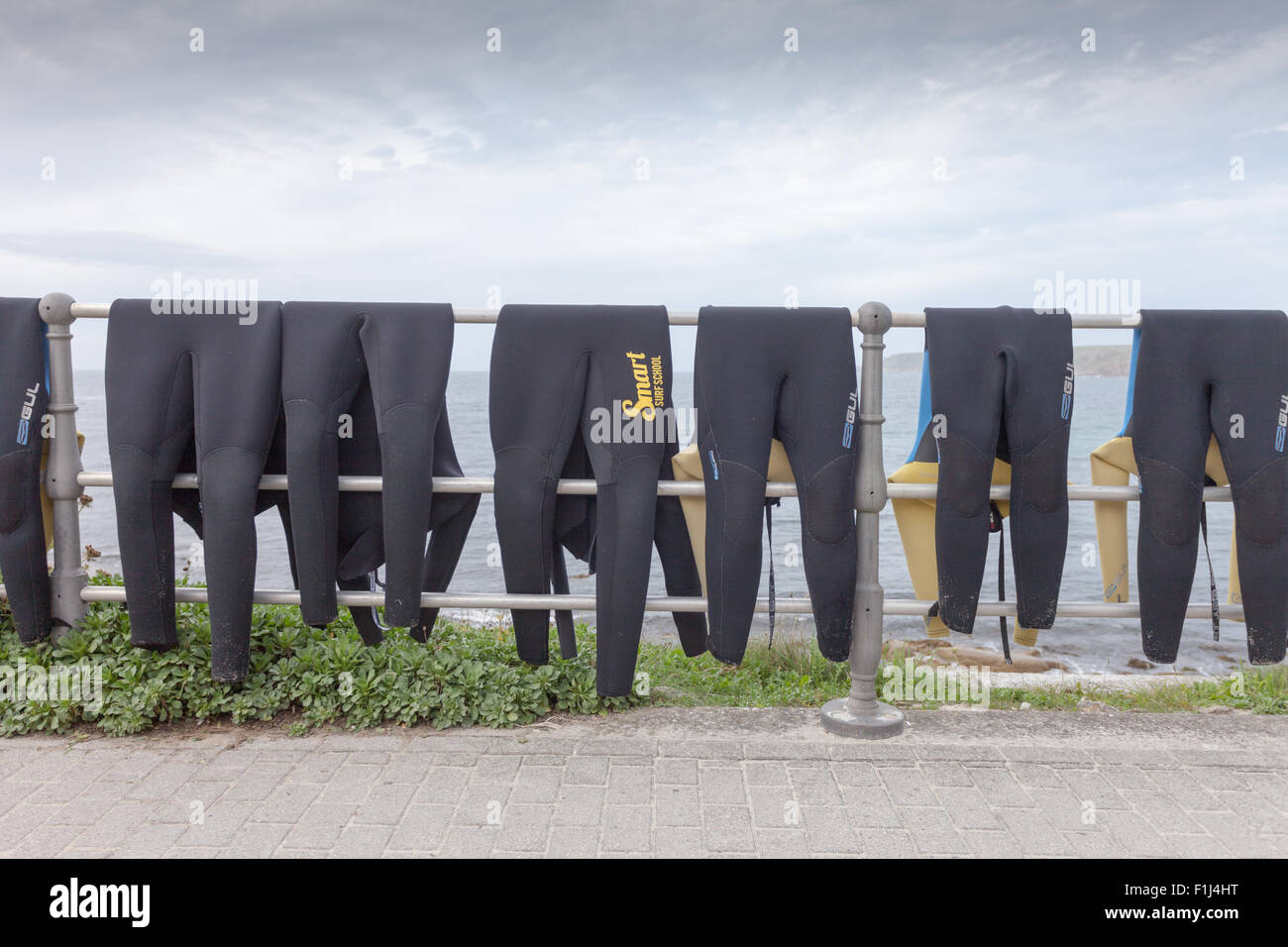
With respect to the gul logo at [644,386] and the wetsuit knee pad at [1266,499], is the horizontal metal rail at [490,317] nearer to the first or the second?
the gul logo at [644,386]

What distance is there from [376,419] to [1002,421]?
2.32 meters

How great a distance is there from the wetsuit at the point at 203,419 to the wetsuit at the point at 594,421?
2.86ft

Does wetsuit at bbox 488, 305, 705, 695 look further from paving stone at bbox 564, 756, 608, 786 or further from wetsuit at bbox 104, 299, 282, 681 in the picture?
wetsuit at bbox 104, 299, 282, 681

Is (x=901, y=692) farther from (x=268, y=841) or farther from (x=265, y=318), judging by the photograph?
(x=265, y=318)

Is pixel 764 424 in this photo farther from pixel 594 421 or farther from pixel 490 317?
pixel 490 317

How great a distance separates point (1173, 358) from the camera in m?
3.24

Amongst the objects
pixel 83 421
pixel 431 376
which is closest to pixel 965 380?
pixel 431 376

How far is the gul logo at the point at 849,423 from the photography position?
318cm

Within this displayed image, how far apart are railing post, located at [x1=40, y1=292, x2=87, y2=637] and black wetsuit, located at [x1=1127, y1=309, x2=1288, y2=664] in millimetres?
4043

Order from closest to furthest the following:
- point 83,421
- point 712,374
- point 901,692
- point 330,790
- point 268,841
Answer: point 268,841 < point 330,790 < point 712,374 < point 901,692 < point 83,421

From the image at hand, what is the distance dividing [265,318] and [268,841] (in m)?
1.78

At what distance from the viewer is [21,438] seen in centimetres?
341

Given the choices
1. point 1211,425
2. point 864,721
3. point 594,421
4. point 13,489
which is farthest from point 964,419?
point 13,489

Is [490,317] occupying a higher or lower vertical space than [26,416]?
higher
